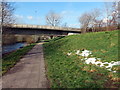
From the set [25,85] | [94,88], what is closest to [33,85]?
[25,85]

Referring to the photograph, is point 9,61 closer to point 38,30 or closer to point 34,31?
point 34,31

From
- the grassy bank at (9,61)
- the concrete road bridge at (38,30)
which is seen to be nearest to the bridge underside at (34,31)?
the concrete road bridge at (38,30)

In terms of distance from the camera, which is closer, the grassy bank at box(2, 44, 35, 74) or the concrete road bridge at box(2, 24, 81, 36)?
the grassy bank at box(2, 44, 35, 74)

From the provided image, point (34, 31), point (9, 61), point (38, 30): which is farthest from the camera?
point (38, 30)

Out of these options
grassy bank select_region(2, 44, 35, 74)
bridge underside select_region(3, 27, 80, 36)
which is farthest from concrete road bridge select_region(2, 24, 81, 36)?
grassy bank select_region(2, 44, 35, 74)

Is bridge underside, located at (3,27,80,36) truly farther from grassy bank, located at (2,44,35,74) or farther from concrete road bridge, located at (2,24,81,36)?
grassy bank, located at (2,44,35,74)

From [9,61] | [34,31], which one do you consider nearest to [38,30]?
[34,31]

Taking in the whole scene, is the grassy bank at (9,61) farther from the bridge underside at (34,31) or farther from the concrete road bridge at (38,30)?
the bridge underside at (34,31)

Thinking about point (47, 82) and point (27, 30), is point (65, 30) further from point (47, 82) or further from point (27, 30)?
point (47, 82)

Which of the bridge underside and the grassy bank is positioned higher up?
the bridge underside

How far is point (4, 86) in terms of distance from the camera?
4.85m

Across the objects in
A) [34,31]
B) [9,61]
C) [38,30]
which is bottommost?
[9,61]

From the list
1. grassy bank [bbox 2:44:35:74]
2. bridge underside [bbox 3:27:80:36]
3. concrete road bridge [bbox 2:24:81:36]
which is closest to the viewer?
grassy bank [bbox 2:44:35:74]

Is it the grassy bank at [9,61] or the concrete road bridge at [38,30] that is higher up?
the concrete road bridge at [38,30]
